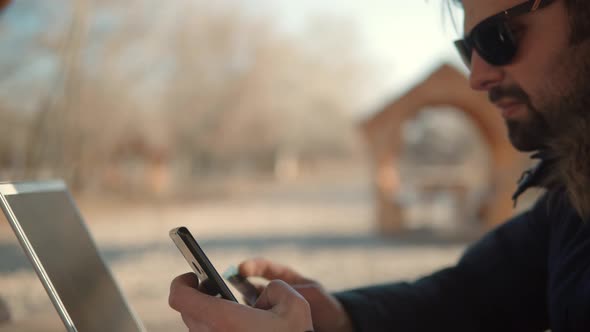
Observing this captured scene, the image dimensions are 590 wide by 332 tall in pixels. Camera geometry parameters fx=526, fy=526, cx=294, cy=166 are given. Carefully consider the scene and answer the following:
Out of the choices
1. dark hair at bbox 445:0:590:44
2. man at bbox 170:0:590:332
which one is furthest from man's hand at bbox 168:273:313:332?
dark hair at bbox 445:0:590:44

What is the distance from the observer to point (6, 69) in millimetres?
8555

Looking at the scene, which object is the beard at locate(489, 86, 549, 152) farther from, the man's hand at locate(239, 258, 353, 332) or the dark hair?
the man's hand at locate(239, 258, 353, 332)

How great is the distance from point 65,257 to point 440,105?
Result: 6.92 m

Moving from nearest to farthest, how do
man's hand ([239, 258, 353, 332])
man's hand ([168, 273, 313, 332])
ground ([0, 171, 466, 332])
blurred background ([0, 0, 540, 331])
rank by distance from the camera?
man's hand ([168, 273, 313, 332]) → man's hand ([239, 258, 353, 332]) → ground ([0, 171, 466, 332]) → blurred background ([0, 0, 540, 331])

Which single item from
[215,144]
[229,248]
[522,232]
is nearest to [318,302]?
[522,232]

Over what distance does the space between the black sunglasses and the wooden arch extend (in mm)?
5765

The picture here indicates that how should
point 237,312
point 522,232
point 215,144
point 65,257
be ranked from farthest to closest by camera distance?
point 215,144 → point 522,232 → point 65,257 → point 237,312

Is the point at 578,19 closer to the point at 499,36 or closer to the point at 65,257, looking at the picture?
the point at 499,36

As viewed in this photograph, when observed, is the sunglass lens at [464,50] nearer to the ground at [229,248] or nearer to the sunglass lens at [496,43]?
the sunglass lens at [496,43]

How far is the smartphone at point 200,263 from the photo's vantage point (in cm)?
72

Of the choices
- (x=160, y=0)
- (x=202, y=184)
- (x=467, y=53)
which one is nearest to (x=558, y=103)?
(x=467, y=53)

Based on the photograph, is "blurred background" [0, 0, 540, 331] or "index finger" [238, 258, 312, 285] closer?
"index finger" [238, 258, 312, 285]

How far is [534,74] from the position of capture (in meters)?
1.00

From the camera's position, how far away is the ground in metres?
1.16
